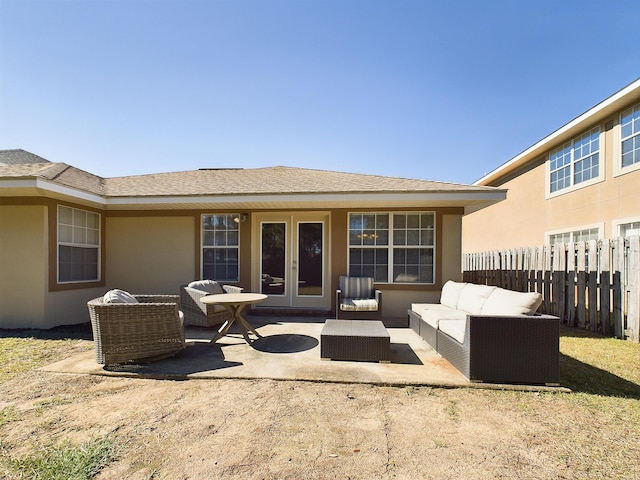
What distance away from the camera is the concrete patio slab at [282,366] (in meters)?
3.74

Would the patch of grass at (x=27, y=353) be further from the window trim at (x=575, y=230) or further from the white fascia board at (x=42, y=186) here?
the window trim at (x=575, y=230)

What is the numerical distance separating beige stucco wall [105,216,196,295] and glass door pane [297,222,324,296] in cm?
295

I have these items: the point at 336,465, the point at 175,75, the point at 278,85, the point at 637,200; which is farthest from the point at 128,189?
the point at 637,200

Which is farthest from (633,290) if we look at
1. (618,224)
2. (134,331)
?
(134,331)

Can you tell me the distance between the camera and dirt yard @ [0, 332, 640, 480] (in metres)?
2.15

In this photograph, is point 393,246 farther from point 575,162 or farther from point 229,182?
point 575,162

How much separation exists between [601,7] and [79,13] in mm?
11862

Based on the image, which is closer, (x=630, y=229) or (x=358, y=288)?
(x=358, y=288)

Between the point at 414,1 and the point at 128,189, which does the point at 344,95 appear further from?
the point at 128,189

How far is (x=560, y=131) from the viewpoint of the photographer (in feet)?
32.7

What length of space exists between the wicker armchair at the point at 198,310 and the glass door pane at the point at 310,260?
2483 millimetres

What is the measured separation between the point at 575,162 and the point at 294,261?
9939 millimetres

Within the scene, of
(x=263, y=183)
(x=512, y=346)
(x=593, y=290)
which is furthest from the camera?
(x=263, y=183)

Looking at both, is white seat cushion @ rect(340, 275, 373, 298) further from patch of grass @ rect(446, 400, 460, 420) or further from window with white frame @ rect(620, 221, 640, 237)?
window with white frame @ rect(620, 221, 640, 237)
